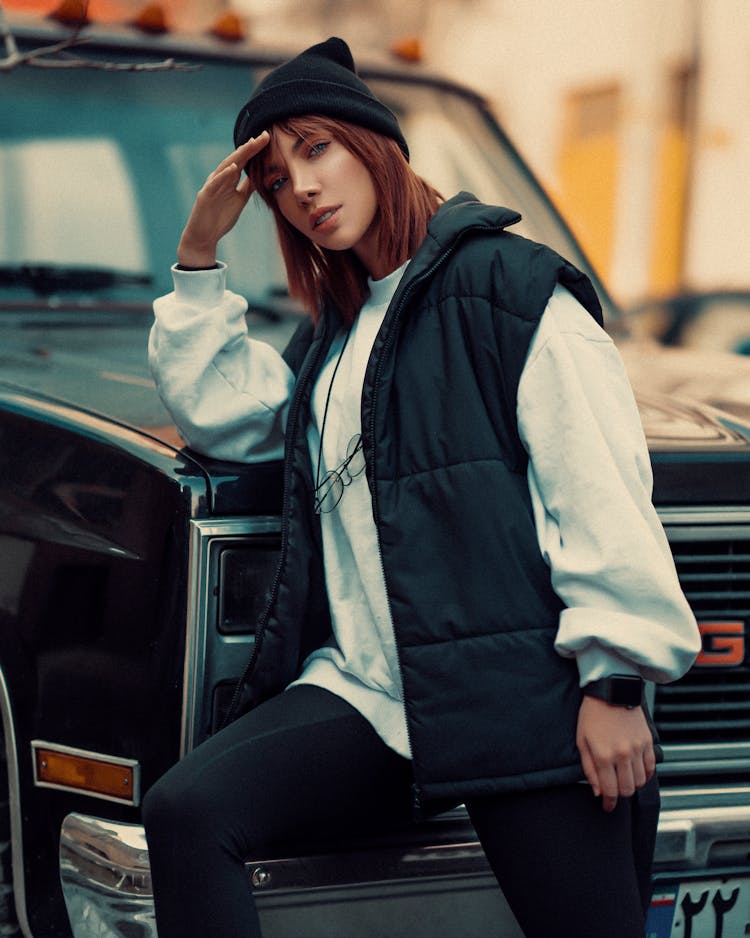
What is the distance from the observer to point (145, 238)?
3.35 m

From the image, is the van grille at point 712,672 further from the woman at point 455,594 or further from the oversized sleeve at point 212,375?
the oversized sleeve at point 212,375

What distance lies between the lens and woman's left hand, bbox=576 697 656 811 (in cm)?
185

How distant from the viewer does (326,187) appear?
6.79ft

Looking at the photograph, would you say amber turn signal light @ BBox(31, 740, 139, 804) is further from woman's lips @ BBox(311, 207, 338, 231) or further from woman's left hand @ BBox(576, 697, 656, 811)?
woman's lips @ BBox(311, 207, 338, 231)

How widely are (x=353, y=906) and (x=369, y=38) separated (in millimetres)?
15040

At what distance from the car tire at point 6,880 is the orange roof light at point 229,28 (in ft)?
6.33

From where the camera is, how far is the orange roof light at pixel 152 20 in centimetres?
343

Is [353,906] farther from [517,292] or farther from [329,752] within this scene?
[517,292]

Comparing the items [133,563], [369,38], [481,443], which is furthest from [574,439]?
[369,38]

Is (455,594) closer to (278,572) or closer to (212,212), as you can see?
(278,572)

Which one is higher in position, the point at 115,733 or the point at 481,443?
the point at 481,443

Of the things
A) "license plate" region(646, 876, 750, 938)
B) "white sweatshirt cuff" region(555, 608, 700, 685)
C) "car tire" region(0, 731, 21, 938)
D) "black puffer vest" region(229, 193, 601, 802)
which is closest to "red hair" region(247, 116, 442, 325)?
"black puffer vest" region(229, 193, 601, 802)

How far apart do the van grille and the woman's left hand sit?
0.52m

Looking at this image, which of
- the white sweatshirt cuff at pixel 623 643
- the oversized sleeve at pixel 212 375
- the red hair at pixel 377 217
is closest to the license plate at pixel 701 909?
the white sweatshirt cuff at pixel 623 643
